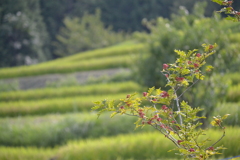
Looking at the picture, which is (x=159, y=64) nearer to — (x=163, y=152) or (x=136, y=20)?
(x=163, y=152)

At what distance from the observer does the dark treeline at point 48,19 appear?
19.4 meters

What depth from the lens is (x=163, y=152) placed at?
363 centimetres

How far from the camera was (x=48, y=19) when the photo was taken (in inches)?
1043

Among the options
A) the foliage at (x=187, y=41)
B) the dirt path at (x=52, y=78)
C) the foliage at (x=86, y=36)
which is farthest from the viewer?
the foliage at (x=86, y=36)

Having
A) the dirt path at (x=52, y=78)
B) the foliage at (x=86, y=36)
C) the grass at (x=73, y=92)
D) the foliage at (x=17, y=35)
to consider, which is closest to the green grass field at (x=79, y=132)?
the grass at (x=73, y=92)

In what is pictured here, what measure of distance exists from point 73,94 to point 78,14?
795 inches

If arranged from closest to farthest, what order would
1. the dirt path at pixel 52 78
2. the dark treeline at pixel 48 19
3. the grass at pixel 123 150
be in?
the grass at pixel 123 150, the dirt path at pixel 52 78, the dark treeline at pixel 48 19

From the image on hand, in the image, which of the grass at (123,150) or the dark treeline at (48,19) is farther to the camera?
the dark treeline at (48,19)

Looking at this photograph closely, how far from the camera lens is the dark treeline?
19422 millimetres

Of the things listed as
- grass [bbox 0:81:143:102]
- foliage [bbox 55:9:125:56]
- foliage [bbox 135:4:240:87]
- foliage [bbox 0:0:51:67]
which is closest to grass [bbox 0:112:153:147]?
foliage [bbox 135:4:240:87]

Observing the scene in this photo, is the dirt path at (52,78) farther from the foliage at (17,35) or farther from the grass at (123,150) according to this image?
the foliage at (17,35)

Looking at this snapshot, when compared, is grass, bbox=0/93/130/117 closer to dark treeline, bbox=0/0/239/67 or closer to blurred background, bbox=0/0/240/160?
blurred background, bbox=0/0/240/160

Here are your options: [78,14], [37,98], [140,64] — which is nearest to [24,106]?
[37,98]

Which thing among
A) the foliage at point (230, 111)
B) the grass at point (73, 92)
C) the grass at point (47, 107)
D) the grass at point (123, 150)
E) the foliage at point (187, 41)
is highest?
the foliage at point (187, 41)
